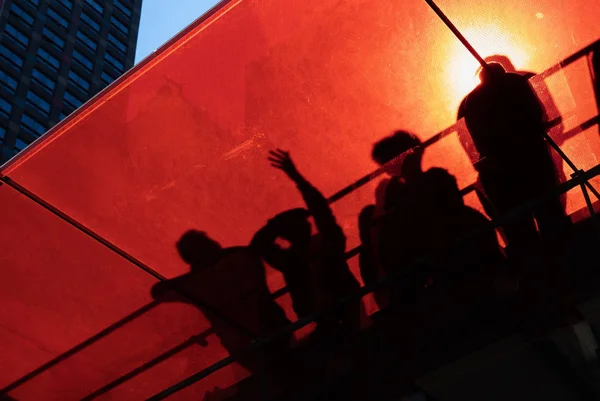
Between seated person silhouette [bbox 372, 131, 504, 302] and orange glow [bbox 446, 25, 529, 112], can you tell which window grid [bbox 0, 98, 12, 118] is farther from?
orange glow [bbox 446, 25, 529, 112]

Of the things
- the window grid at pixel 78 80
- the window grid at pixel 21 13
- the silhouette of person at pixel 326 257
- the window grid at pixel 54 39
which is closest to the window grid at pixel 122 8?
the window grid at pixel 54 39

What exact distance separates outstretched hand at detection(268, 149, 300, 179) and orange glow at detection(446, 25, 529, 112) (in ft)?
3.51

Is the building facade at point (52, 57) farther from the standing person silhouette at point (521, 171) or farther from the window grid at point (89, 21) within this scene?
the standing person silhouette at point (521, 171)

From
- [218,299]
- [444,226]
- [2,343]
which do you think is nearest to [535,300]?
[444,226]

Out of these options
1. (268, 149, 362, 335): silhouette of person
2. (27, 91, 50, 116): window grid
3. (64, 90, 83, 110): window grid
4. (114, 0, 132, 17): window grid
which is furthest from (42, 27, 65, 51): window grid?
(268, 149, 362, 335): silhouette of person

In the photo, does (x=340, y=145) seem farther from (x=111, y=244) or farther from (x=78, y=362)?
(x=78, y=362)

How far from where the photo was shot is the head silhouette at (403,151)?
188 inches

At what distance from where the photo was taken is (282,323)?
5562 millimetres

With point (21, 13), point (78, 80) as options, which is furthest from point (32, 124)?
→ point (21, 13)

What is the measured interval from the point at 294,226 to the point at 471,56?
1.59 m

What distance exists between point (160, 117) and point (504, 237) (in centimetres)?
227

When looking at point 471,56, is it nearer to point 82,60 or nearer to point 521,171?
point 521,171

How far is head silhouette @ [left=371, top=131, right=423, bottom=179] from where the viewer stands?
479 centimetres

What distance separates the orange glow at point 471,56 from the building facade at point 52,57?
154 feet
